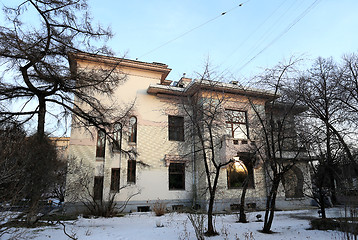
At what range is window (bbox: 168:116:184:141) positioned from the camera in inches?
825

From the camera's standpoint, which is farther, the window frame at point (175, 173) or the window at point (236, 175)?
the window frame at point (175, 173)

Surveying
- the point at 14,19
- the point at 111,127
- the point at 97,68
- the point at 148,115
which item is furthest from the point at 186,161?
the point at 14,19

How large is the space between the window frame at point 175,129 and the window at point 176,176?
2.33 m

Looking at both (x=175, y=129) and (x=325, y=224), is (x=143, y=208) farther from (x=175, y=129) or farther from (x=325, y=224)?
(x=325, y=224)

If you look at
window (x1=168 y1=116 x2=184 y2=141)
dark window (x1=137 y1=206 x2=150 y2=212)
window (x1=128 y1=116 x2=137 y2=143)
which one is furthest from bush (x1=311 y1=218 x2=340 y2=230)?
window (x1=128 y1=116 x2=137 y2=143)

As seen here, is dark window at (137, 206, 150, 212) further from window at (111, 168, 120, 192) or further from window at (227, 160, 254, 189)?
window at (227, 160, 254, 189)

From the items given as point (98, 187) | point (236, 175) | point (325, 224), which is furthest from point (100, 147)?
point (325, 224)

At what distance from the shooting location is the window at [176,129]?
2095cm

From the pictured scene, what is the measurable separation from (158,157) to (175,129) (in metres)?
2.99

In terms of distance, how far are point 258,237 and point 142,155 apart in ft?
38.7

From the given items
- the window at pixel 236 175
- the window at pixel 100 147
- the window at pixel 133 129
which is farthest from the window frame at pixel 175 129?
the window at pixel 100 147

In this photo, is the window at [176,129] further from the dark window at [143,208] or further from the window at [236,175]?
the dark window at [143,208]

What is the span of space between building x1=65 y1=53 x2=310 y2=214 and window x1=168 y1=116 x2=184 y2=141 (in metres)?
0.09

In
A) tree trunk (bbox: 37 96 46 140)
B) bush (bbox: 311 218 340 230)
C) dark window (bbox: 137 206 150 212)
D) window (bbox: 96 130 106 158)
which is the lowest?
dark window (bbox: 137 206 150 212)
